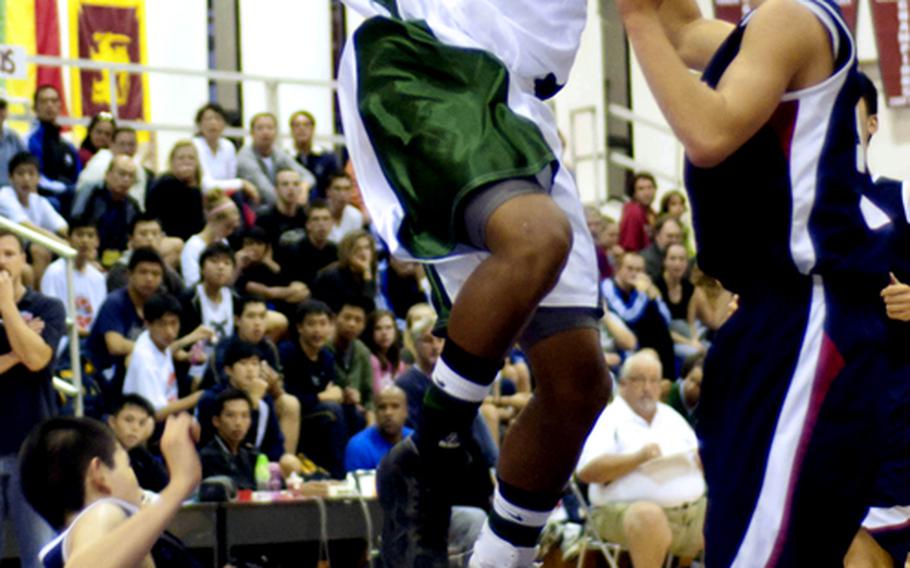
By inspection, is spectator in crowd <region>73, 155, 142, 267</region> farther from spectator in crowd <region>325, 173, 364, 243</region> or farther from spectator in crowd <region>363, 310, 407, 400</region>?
spectator in crowd <region>363, 310, 407, 400</region>

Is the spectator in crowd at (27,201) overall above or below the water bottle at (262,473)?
above

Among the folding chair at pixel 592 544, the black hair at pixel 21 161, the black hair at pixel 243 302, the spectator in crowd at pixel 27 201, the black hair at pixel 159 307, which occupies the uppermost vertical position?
→ the black hair at pixel 21 161

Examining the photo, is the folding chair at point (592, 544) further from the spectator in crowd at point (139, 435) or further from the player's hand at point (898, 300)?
the player's hand at point (898, 300)

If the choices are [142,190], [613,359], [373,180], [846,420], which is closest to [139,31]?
[142,190]

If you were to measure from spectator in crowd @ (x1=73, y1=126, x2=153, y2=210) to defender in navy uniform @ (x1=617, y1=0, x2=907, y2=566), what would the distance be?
8.87 m

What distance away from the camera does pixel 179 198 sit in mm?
12219

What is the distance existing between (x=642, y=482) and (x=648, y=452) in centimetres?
18

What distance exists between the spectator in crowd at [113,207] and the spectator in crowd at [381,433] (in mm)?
3528

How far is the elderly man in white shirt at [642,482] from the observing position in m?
8.43

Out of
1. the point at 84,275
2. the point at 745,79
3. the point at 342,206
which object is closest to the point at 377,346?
the point at 84,275

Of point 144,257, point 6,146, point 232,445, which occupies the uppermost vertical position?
point 6,146

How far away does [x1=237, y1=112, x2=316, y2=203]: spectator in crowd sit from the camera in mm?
13133

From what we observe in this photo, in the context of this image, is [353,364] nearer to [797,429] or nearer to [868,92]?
[868,92]

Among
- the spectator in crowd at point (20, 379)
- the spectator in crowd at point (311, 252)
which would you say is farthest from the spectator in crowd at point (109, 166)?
the spectator in crowd at point (20, 379)
